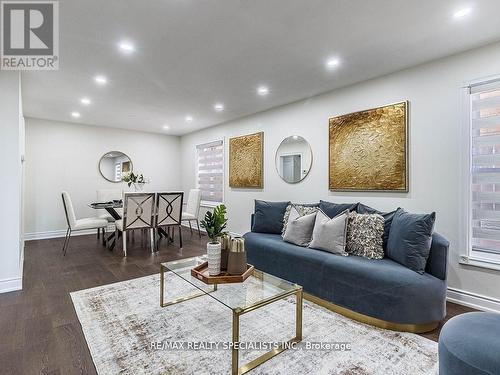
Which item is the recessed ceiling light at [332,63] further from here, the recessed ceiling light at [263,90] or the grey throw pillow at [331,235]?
the grey throw pillow at [331,235]

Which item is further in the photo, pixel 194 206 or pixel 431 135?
pixel 194 206

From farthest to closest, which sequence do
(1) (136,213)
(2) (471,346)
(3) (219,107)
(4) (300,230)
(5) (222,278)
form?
(3) (219,107)
(1) (136,213)
(4) (300,230)
(5) (222,278)
(2) (471,346)

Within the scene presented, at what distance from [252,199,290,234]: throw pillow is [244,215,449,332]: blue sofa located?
3.12ft

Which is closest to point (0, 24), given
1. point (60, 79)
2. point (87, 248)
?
point (60, 79)

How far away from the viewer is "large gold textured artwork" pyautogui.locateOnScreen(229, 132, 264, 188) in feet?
16.2

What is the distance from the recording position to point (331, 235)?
2809mm

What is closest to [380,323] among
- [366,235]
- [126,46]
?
[366,235]

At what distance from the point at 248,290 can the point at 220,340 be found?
43 centimetres

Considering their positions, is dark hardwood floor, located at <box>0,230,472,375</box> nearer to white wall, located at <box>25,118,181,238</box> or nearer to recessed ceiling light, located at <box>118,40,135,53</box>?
white wall, located at <box>25,118,181,238</box>

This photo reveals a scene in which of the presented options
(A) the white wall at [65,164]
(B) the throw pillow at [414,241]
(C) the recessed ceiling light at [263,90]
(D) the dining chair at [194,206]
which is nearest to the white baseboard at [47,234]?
(A) the white wall at [65,164]

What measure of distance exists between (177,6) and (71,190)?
5.35 meters

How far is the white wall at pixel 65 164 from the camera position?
5428mm

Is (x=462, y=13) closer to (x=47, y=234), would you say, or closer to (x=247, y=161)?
(x=247, y=161)

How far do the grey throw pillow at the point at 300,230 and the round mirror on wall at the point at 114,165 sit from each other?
4.93m
